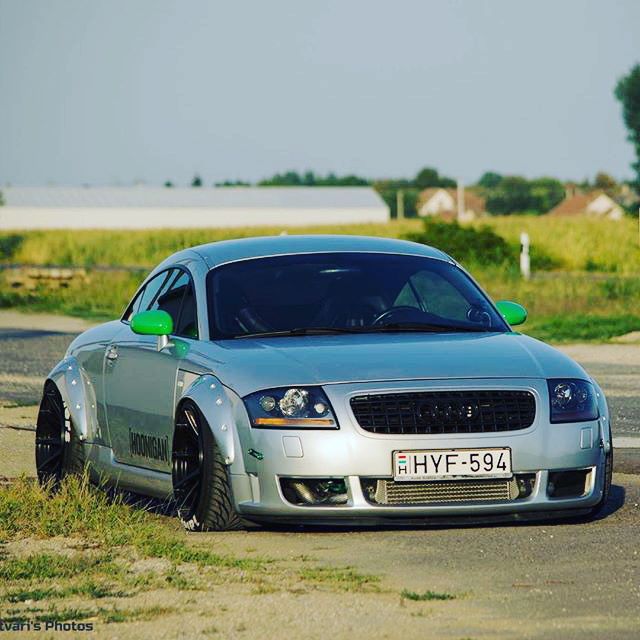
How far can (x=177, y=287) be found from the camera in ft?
30.0

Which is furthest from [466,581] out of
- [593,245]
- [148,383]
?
[593,245]

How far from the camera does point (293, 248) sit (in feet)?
29.7

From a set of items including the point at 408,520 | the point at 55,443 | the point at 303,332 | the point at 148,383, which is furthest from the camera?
the point at 55,443

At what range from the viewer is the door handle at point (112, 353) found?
909 centimetres

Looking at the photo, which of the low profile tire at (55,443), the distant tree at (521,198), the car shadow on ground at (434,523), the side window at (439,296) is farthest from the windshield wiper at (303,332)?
the distant tree at (521,198)

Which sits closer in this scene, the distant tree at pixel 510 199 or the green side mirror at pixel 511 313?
the green side mirror at pixel 511 313

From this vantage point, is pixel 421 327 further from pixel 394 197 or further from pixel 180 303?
pixel 394 197

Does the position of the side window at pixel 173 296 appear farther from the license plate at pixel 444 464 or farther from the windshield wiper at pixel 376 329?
the license plate at pixel 444 464

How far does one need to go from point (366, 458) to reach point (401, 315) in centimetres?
142

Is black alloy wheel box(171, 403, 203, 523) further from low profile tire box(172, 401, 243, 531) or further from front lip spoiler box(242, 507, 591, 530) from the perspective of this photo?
front lip spoiler box(242, 507, 591, 530)

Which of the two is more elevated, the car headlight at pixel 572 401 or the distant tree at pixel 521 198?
the car headlight at pixel 572 401

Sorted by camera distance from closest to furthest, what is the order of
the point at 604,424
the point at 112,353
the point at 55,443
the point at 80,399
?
1. the point at 604,424
2. the point at 112,353
3. the point at 80,399
4. the point at 55,443

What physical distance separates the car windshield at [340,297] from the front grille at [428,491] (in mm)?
1215

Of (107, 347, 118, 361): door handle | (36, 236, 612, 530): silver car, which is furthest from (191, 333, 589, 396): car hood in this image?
(107, 347, 118, 361): door handle
